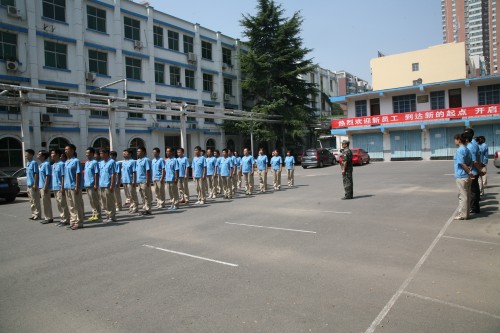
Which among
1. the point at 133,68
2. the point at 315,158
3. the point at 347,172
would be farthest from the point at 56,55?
the point at 347,172

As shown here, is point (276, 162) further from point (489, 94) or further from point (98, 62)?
point (489, 94)

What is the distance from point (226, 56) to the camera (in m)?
40.6

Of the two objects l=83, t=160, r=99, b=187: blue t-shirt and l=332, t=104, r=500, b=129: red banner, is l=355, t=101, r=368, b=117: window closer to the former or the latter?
l=332, t=104, r=500, b=129: red banner

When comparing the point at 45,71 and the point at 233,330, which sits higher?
the point at 45,71

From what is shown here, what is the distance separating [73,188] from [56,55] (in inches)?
791

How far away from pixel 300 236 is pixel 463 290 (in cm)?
334

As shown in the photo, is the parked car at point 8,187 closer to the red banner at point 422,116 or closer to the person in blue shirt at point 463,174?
the person in blue shirt at point 463,174

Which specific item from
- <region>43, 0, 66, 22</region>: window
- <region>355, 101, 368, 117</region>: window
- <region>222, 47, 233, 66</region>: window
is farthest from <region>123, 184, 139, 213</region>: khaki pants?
<region>355, 101, 368, 117</region>: window

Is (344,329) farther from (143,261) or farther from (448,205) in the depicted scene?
(448,205)

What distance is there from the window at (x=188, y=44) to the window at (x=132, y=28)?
529 centimetres

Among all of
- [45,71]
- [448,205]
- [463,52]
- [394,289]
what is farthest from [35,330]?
[463,52]

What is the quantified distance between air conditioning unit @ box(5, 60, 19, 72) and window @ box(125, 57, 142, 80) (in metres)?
8.44

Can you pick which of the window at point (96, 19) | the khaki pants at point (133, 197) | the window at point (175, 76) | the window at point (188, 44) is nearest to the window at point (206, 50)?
the window at point (188, 44)

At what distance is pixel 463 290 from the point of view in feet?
14.3
